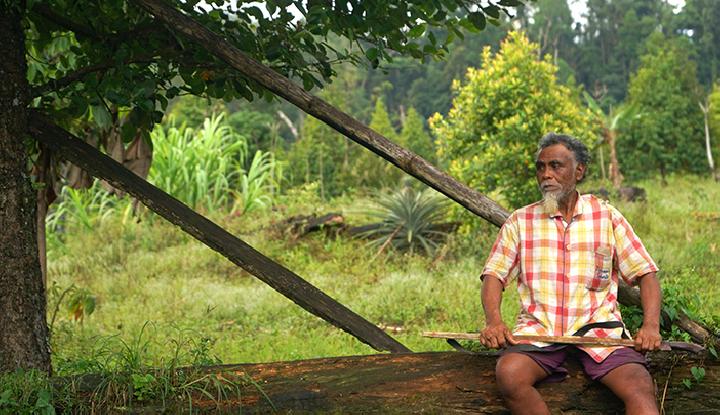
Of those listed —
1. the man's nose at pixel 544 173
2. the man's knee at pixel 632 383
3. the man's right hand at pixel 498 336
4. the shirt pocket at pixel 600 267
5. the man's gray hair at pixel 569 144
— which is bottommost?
the man's knee at pixel 632 383

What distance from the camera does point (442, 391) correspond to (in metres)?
4.08

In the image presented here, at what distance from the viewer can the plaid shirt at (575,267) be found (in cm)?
393

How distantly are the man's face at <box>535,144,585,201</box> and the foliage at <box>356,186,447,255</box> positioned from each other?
7.74m

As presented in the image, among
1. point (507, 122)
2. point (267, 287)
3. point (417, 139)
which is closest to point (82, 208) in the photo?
point (267, 287)

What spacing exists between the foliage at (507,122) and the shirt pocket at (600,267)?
7870 millimetres

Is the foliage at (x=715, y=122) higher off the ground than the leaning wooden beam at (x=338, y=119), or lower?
higher

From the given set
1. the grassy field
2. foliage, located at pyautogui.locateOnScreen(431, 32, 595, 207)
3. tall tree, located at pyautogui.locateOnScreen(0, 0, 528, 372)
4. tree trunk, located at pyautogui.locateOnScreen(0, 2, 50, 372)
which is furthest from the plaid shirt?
foliage, located at pyautogui.locateOnScreen(431, 32, 595, 207)

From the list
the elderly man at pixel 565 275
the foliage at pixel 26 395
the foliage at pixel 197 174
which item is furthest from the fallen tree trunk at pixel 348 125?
the foliage at pixel 197 174

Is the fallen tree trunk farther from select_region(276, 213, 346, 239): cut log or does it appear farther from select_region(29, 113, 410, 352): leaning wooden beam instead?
select_region(276, 213, 346, 239): cut log

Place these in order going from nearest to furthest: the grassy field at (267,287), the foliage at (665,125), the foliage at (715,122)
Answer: the grassy field at (267,287), the foliage at (665,125), the foliage at (715,122)

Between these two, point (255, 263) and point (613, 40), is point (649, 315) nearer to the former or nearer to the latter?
point (255, 263)

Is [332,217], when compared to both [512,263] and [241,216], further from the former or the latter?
[512,263]

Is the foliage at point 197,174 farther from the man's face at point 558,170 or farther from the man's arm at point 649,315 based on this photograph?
the man's arm at point 649,315

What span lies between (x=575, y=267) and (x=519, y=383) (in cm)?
57
